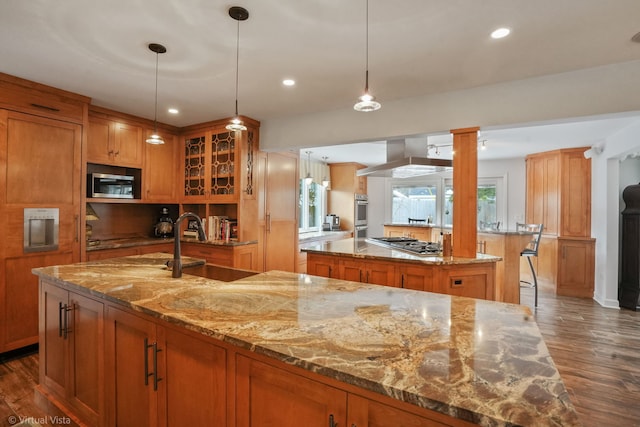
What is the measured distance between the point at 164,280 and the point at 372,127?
2.52 meters

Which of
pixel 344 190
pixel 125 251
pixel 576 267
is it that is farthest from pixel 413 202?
pixel 125 251

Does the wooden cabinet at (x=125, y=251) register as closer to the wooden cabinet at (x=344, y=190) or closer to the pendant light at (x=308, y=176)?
the pendant light at (x=308, y=176)

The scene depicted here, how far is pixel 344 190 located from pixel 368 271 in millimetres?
4272

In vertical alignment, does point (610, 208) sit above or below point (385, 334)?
above

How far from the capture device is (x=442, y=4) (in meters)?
1.76

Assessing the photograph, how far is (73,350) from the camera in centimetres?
182


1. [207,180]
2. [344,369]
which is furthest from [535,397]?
[207,180]

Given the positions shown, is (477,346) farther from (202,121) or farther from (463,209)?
(202,121)

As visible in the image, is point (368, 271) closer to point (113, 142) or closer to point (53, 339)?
point (53, 339)

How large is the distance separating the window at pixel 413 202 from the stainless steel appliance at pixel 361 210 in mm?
723

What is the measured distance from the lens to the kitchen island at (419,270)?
279 cm

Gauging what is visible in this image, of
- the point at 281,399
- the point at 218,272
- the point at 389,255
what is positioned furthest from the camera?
the point at 389,255

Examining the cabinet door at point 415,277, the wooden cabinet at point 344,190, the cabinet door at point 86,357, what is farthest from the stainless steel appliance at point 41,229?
the wooden cabinet at point 344,190

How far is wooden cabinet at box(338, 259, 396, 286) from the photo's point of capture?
3018mm
